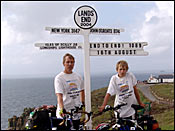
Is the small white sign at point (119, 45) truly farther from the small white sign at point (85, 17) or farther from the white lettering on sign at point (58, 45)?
the small white sign at point (85, 17)

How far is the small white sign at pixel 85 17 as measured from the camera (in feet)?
14.1

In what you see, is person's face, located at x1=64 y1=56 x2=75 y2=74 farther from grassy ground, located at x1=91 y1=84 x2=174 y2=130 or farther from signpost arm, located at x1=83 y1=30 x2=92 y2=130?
grassy ground, located at x1=91 y1=84 x2=174 y2=130

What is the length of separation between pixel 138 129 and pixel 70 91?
1.28 meters

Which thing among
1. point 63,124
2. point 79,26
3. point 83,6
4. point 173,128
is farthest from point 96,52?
point 173,128

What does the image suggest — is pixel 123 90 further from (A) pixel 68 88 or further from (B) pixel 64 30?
(B) pixel 64 30

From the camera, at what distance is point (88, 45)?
442 cm

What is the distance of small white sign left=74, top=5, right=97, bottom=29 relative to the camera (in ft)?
14.1

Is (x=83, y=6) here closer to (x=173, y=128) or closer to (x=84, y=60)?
(x=84, y=60)

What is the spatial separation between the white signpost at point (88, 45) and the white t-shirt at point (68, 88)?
33.5 inches

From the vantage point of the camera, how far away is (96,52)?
4465 mm

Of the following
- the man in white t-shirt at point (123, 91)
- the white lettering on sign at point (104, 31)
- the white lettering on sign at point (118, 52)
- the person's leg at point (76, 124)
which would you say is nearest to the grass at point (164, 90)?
the white lettering on sign at point (118, 52)

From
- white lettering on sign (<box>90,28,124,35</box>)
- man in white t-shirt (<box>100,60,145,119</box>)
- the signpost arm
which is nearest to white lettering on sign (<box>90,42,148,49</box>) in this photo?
the signpost arm

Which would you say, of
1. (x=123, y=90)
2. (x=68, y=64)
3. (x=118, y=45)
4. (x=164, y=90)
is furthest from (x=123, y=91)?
(x=164, y=90)

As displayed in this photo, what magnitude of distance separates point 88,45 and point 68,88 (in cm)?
131
